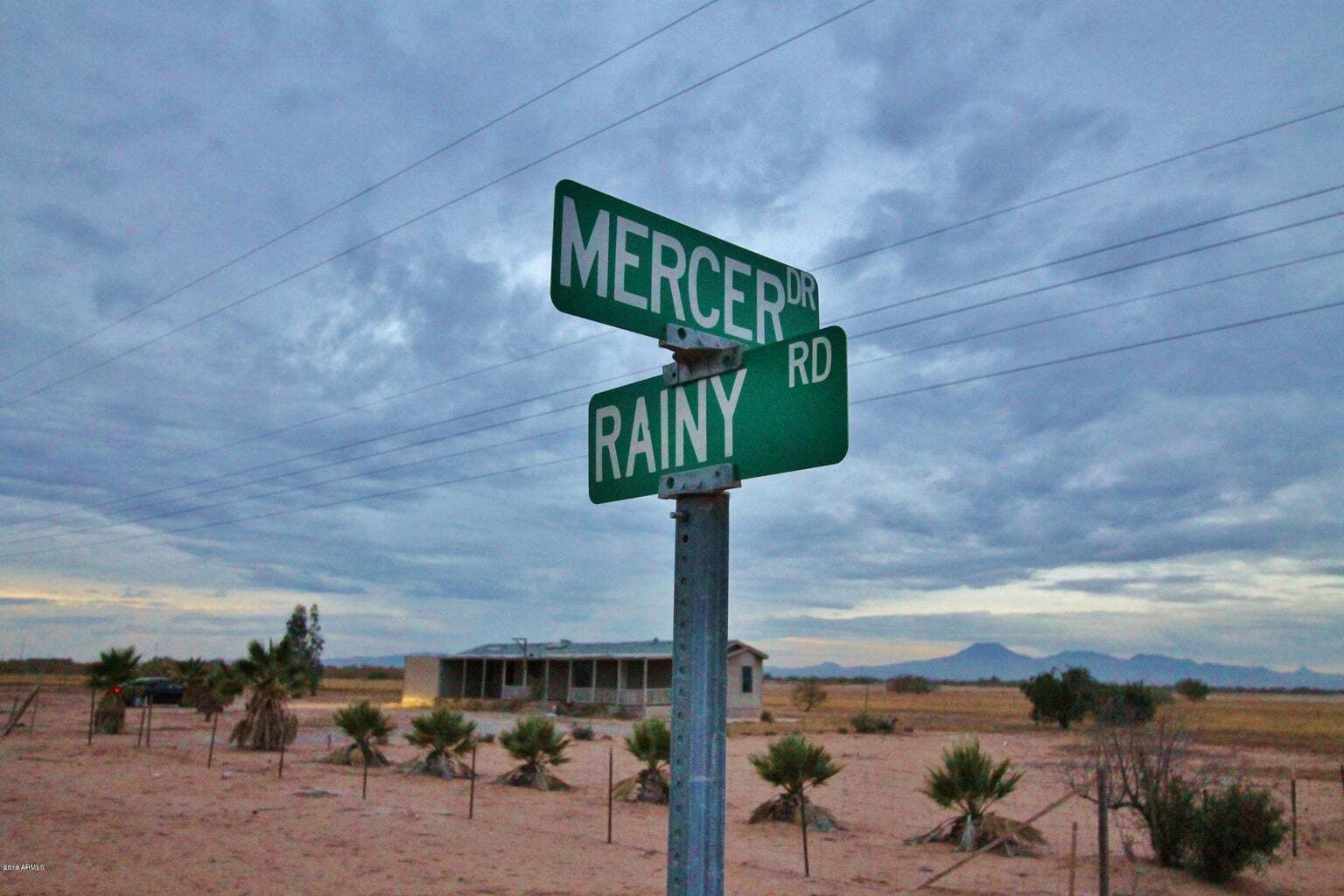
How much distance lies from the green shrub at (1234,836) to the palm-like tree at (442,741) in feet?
47.7

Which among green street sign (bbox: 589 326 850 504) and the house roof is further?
the house roof

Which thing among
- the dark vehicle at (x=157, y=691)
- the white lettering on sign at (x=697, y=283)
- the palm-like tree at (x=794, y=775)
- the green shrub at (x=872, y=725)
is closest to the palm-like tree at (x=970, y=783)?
the palm-like tree at (x=794, y=775)

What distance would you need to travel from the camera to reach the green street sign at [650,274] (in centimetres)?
251

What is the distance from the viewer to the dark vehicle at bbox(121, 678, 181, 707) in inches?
1695

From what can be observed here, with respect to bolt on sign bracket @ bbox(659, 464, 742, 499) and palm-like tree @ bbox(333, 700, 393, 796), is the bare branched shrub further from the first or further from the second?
palm-like tree @ bbox(333, 700, 393, 796)

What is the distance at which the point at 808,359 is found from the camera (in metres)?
2.37

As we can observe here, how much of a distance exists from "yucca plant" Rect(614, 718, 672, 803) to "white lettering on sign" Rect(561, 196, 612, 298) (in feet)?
55.3

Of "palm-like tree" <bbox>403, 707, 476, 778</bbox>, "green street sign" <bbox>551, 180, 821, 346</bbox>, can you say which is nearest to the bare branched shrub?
"green street sign" <bbox>551, 180, 821, 346</bbox>

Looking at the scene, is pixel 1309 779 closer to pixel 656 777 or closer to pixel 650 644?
pixel 656 777

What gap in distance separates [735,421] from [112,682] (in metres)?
34.8

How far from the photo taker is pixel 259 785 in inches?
762

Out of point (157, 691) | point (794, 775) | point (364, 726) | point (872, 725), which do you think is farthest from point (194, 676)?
point (794, 775)

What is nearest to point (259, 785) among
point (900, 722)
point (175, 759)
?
point (175, 759)

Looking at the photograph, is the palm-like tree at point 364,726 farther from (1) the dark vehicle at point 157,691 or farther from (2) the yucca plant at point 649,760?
(1) the dark vehicle at point 157,691
